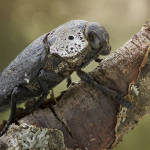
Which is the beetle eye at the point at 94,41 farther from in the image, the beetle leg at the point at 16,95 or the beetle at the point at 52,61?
the beetle leg at the point at 16,95

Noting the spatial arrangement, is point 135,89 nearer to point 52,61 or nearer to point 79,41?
point 79,41

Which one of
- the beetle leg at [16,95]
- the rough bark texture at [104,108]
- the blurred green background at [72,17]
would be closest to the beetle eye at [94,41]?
the rough bark texture at [104,108]

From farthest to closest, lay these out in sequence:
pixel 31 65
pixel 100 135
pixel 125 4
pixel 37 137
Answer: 1. pixel 125 4
2. pixel 31 65
3. pixel 100 135
4. pixel 37 137

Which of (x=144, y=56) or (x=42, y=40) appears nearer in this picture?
(x=144, y=56)

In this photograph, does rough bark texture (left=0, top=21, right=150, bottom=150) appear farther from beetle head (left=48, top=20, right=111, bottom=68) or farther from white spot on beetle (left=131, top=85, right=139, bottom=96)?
beetle head (left=48, top=20, right=111, bottom=68)

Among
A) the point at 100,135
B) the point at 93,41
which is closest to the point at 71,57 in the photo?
the point at 93,41

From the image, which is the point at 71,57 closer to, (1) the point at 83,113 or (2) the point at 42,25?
(1) the point at 83,113
